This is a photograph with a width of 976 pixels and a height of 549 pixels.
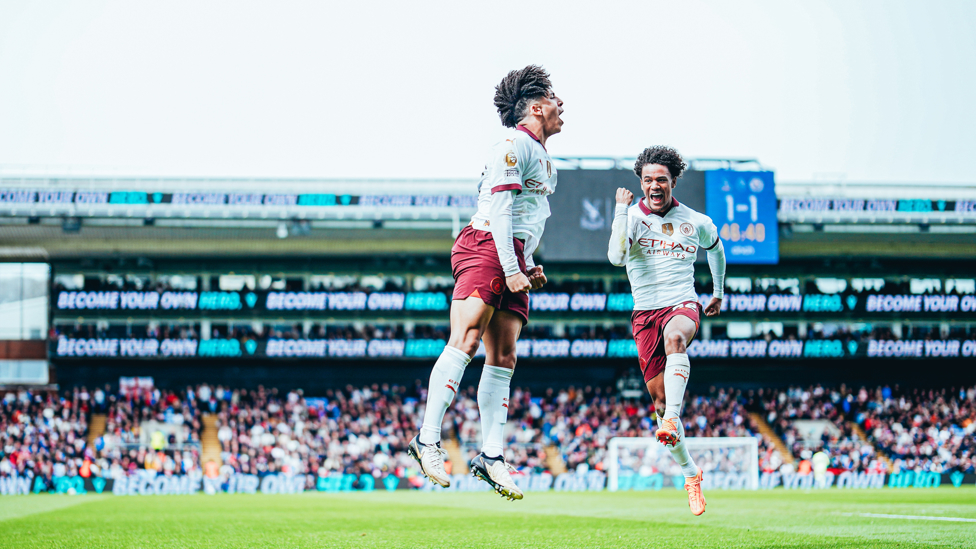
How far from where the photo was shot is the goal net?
2633cm

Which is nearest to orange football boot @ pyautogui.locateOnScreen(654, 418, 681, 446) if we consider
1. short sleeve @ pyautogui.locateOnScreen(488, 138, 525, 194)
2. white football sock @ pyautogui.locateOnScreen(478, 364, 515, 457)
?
white football sock @ pyautogui.locateOnScreen(478, 364, 515, 457)

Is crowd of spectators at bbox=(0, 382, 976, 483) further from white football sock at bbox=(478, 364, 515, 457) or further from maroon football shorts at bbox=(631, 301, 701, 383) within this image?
white football sock at bbox=(478, 364, 515, 457)

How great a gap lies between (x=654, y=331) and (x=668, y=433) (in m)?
1.16

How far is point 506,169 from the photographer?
592 centimetres

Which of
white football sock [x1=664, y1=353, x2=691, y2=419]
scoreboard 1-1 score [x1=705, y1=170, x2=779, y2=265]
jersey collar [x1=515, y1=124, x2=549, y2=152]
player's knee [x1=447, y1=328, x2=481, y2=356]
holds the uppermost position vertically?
scoreboard 1-1 score [x1=705, y1=170, x2=779, y2=265]

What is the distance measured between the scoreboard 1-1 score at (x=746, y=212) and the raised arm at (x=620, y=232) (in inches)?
799

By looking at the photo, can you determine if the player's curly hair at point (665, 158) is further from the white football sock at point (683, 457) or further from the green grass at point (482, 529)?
the green grass at point (482, 529)

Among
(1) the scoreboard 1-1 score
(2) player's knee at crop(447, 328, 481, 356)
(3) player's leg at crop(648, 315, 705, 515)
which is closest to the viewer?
(2) player's knee at crop(447, 328, 481, 356)

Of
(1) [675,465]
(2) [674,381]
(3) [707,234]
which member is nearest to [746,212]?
(1) [675,465]

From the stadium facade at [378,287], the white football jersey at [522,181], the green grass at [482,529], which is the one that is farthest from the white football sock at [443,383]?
the stadium facade at [378,287]

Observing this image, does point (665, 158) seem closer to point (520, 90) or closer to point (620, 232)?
point (620, 232)

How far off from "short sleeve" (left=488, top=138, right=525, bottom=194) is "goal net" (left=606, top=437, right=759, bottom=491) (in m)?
21.6

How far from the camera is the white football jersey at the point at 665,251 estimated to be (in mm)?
7766

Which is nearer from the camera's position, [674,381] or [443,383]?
[443,383]
